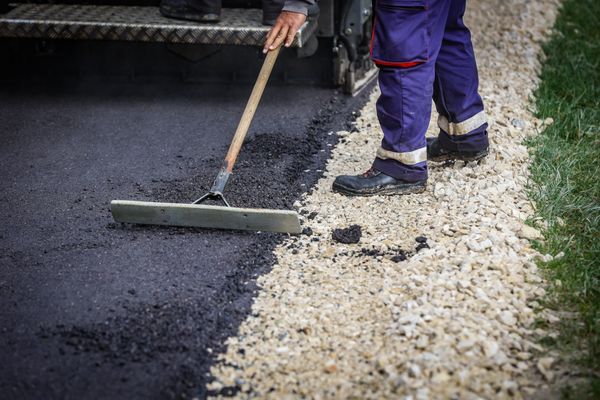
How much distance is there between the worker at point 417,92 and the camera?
364 cm

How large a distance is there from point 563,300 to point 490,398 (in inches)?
28.6

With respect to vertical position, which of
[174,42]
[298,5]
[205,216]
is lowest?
[205,216]

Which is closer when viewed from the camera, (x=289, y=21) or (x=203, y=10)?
(x=289, y=21)

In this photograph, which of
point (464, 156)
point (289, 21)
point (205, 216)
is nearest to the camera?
point (205, 216)

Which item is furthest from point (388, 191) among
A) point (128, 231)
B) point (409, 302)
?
point (128, 231)

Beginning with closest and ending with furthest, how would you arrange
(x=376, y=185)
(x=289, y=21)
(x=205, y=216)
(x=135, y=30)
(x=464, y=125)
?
1. (x=205, y=216)
2. (x=289, y=21)
3. (x=376, y=185)
4. (x=464, y=125)
5. (x=135, y=30)

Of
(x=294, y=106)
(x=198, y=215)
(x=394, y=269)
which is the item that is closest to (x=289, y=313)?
(x=394, y=269)

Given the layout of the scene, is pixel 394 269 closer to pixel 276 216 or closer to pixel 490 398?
pixel 276 216

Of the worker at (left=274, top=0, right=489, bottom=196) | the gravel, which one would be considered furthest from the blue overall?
the gravel

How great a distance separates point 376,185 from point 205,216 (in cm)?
93

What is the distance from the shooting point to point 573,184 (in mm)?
4082

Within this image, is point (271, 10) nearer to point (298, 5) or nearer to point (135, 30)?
point (135, 30)

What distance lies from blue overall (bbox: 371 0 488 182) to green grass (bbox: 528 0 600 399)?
499 millimetres

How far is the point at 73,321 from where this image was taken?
294cm
